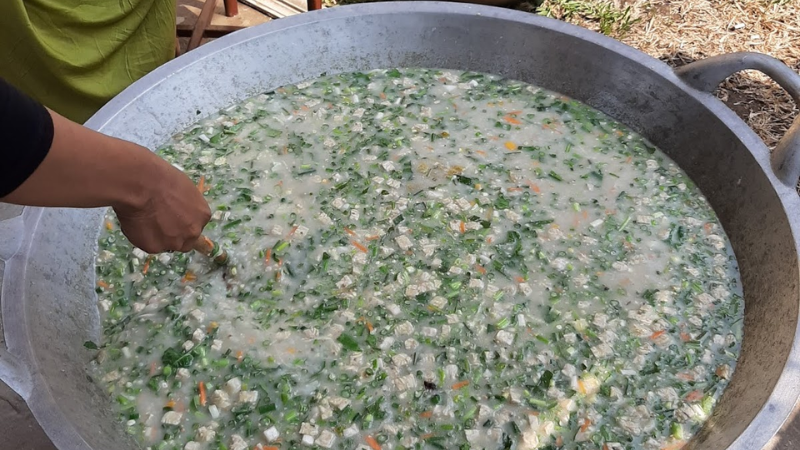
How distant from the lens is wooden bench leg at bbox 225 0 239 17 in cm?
412

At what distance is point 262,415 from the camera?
65.9 inches

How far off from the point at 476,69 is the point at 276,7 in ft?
7.33

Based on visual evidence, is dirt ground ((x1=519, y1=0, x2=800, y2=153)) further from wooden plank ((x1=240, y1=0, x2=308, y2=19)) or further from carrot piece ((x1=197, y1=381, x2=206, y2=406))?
carrot piece ((x1=197, y1=381, x2=206, y2=406))

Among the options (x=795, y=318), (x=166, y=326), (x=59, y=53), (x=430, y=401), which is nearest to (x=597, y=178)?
(x=795, y=318)

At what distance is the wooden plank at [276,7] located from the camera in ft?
14.0

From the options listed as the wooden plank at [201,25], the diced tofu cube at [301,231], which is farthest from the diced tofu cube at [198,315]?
the wooden plank at [201,25]

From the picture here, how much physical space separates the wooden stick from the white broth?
45mm

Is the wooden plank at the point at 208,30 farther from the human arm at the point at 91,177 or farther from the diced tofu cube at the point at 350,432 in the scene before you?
the diced tofu cube at the point at 350,432

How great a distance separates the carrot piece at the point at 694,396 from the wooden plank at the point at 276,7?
3.46 m

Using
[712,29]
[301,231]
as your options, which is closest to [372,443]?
[301,231]

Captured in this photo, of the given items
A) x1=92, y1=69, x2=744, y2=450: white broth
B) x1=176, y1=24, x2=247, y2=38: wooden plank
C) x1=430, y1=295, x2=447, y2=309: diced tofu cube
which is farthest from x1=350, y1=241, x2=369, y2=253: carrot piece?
x1=176, y1=24, x2=247, y2=38: wooden plank

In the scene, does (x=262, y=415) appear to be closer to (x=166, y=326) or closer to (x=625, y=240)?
(x=166, y=326)

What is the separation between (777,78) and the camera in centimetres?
177

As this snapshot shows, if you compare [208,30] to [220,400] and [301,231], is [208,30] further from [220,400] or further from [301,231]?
[220,400]
